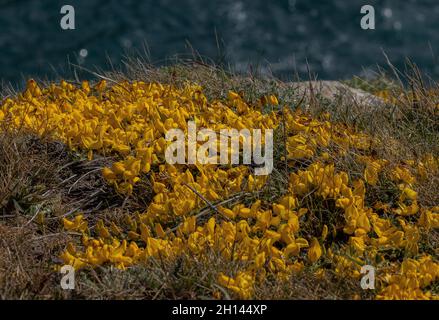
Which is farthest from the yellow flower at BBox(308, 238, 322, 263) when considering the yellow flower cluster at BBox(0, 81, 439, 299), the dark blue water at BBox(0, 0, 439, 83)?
the dark blue water at BBox(0, 0, 439, 83)

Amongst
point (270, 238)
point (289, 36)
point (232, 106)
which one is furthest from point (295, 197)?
point (289, 36)

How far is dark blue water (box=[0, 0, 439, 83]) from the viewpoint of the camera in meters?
16.6

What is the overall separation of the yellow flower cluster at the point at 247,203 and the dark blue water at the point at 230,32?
10638 millimetres

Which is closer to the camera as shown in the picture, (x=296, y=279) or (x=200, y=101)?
(x=296, y=279)

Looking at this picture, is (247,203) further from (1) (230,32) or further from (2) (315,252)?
(1) (230,32)

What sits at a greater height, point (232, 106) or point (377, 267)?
point (232, 106)

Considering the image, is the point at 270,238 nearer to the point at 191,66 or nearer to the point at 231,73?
Answer: the point at 231,73

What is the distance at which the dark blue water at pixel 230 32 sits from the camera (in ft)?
54.4

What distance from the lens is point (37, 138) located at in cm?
527

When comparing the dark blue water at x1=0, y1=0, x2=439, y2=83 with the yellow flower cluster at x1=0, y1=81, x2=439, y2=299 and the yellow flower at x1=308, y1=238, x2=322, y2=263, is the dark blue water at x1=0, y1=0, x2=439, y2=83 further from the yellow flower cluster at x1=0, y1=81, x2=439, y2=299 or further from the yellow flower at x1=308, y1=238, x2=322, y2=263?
the yellow flower at x1=308, y1=238, x2=322, y2=263

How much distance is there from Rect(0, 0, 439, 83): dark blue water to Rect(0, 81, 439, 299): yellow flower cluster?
1064 cm

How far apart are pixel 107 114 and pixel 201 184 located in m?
0.94
